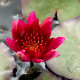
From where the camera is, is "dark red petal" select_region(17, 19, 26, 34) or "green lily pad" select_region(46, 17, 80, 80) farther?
"green lily pad" select_region(46, 17, 80, 80)

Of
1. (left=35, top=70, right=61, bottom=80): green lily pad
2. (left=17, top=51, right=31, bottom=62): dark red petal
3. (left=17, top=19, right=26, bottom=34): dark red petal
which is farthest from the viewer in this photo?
(left=35, top=70, right=61, bottom=80): green lily pad

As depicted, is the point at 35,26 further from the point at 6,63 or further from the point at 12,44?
the point at 6,63

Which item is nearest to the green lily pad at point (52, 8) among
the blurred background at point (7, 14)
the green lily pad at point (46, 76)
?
the blurred background at point (7, 14)

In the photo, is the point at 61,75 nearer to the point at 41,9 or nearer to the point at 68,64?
the point at 68,64

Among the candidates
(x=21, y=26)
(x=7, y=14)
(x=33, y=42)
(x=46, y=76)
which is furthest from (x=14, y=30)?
(x=7, y=14)

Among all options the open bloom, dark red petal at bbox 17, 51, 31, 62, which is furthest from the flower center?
dark red petal at bbox 17, 51, 31, 62

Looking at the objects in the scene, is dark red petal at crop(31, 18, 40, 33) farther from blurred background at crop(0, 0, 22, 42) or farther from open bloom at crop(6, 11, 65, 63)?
blurred background at crop(0, 0, 22, 42)

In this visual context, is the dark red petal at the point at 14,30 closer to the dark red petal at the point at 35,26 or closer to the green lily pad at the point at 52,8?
the dark red petal at the point at 35,26
